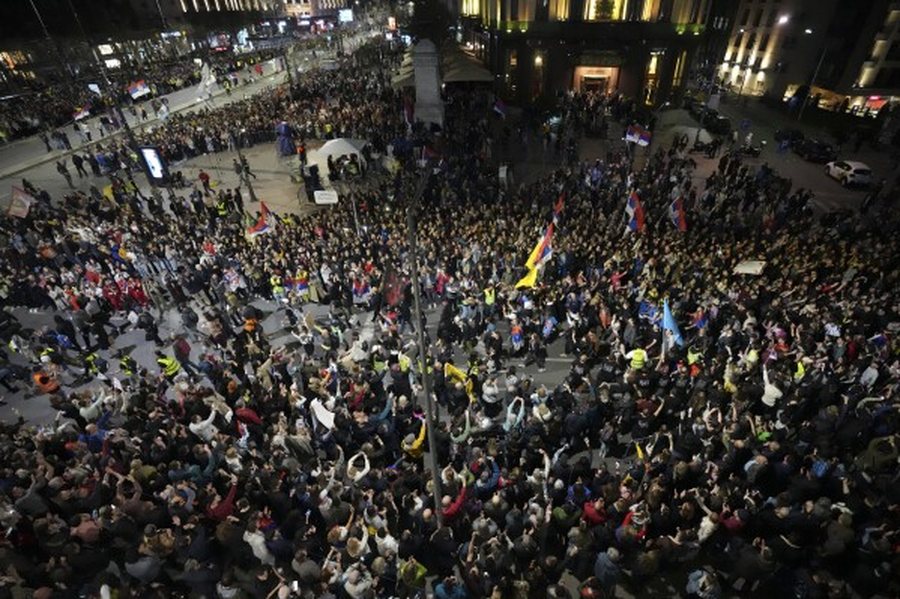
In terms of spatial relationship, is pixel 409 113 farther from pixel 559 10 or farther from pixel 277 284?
pixel 277 284

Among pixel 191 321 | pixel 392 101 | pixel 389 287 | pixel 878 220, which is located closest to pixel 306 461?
pixel 389 287

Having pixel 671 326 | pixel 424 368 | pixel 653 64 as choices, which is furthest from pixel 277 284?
pixel 653 64

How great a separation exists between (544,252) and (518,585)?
27.8 ft

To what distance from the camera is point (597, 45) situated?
114 ft

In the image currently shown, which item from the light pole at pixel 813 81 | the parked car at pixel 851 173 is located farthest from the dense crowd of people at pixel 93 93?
the light pole at pixel 813 81

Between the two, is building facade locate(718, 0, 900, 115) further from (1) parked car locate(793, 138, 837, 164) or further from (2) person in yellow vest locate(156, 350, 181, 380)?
(2) person in yellow vest locate(156, 350, 181, 380)

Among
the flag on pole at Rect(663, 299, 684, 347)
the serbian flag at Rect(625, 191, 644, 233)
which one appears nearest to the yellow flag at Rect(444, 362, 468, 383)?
the flag on pole at Rect(663, 299, 684, 347)

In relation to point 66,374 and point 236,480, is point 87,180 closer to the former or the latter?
point 66,374

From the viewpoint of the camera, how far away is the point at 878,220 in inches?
647

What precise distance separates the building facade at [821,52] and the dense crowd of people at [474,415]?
30.7 m

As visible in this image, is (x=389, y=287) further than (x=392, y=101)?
No

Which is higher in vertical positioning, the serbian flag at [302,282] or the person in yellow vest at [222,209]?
the serbian flag at [302,282]

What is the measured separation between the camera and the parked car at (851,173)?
23281mm

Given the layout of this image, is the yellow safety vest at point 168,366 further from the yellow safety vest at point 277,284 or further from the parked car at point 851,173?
the parked car at point 851,173
